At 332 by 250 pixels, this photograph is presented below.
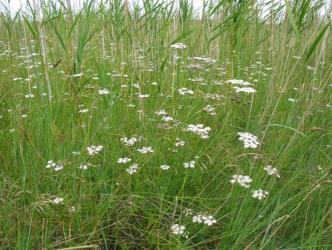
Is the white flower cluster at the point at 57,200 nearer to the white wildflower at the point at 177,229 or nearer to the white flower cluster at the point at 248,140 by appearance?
the white wildflower at the point at 177,229

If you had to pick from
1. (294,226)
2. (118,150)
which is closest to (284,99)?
(294,226)

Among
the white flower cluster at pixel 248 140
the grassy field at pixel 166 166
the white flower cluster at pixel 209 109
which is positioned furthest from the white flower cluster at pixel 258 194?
the white flower cluster at pixel 209 109

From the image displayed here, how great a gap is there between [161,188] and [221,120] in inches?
27.2

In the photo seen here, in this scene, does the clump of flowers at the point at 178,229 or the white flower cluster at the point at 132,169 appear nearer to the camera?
the clump of flowers at the point at 178,229

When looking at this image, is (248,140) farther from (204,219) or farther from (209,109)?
(209,109)

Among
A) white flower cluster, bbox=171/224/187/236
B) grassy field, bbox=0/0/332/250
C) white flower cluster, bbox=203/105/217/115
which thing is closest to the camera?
white flower cluster, bbox=171/224/187/236

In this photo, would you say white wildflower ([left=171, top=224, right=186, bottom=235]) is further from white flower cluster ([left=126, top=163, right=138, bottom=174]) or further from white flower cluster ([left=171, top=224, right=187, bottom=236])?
white flower cluster ([left=126, top=163, right=138, bottom=174])

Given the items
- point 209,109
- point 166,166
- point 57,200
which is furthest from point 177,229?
point 209,109

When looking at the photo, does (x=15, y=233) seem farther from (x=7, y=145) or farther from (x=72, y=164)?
(x=7, y=145)

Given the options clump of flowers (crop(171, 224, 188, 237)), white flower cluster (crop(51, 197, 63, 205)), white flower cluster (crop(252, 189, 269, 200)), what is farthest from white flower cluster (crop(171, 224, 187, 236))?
white flower cluster (crop(51, 197, 63, 205))

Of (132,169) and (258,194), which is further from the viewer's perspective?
(132,169)

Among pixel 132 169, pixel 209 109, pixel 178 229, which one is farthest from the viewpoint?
pixel 209 109

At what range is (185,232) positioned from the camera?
1179 mm

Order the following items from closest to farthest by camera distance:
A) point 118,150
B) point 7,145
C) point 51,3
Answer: point 118,150 < point 7,145 < point 51,3
